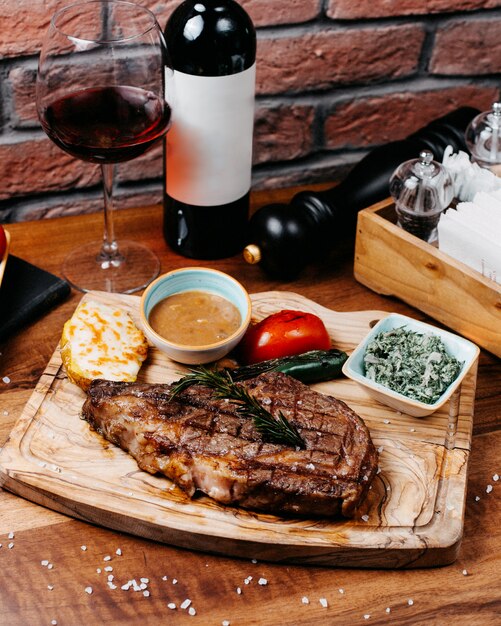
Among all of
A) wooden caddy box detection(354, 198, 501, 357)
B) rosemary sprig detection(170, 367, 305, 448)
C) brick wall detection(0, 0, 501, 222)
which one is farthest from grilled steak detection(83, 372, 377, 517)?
brick wall detection(0, 0, 501, 222)

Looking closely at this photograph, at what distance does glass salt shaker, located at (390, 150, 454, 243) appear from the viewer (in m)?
1.64

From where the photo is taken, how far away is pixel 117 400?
1.38 metres

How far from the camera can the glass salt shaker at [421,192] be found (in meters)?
1.64

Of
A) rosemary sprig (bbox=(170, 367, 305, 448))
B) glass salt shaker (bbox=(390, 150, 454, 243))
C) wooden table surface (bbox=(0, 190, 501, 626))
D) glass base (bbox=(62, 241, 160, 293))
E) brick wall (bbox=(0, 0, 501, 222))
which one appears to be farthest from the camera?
brick wall (bbox=(0, 0, 501, 222))

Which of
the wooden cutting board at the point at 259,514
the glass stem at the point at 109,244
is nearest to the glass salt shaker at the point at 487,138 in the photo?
the wooden cutting board at the point at 259,514

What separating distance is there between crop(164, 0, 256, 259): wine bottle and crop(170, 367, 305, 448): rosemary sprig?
40 cm

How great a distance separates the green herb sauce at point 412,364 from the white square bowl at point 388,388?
0.01 m

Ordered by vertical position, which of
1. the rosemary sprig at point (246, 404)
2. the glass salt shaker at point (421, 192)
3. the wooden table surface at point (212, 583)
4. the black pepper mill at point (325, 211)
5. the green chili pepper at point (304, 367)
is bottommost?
the wooden table surface at point (212, 583)

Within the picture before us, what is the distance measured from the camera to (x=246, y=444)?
130 cm

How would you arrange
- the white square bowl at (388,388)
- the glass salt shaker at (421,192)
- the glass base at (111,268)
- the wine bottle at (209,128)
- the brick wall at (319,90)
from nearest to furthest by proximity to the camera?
the white square bowl at (388,388) → the wine bottle at (209,128) → the glass salt shaker at (421,192) → the glass base at (111,268) → the brick wall at (319,90)

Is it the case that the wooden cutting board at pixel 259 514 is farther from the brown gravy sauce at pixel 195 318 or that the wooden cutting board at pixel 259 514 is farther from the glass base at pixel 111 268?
the glass base at pixel 111 268

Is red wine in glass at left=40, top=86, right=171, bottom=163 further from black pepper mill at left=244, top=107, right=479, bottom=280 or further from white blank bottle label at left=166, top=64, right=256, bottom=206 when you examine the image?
black pepper mill at left=244, top=107, right=479, bottom=280

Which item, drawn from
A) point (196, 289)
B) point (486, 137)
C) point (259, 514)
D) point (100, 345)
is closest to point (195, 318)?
point (196, 289)

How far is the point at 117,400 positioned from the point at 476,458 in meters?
0.61
